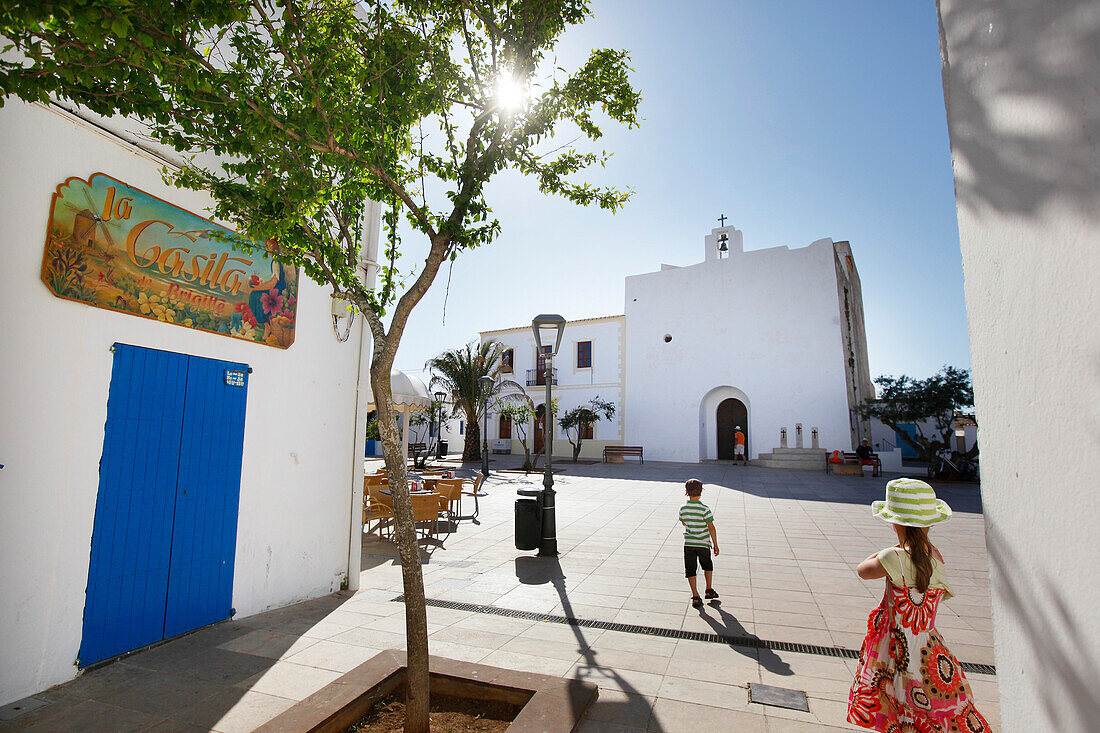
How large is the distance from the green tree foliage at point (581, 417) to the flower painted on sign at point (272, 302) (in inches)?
839

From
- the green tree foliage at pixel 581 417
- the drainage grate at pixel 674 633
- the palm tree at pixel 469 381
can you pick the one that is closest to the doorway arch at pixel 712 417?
the green tree foliage at pixel 581 417

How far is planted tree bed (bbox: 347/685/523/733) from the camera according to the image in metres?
2.86

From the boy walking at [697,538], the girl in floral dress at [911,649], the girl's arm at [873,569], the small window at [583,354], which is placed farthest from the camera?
the small window at [583,354]

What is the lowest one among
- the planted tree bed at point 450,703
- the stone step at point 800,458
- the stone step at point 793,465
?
the planted tree bed at point 450,703

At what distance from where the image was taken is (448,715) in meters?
3.01

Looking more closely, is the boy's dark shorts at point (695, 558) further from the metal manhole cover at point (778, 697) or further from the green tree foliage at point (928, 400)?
the green tree foliage at point (928, 400)

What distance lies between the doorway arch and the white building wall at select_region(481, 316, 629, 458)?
3.96 metres

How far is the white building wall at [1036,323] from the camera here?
1383 millimetres

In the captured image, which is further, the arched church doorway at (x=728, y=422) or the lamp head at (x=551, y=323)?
the arched church doorway at (x=728, y=422)

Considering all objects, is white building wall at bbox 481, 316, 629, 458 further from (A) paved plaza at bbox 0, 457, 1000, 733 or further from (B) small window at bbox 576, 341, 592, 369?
(A) paved plaza at bbox 0, 457, 1000, 733

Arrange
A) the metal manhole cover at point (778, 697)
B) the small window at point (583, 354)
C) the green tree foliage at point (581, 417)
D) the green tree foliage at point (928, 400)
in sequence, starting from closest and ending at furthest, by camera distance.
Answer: the metal manhole cover at point (778, 697), the green tree foliage at point (928, 400), the green tree foliage at point (581, 417), the small window at point (583, 354)

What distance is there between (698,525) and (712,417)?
21295 millimetres

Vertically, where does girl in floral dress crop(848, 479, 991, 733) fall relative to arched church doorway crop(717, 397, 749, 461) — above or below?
below

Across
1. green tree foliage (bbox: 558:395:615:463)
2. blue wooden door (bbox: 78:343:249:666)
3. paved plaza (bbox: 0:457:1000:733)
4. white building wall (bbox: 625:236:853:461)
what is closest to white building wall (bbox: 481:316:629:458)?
green tree foliage (bbox: 558:395:615:463)
